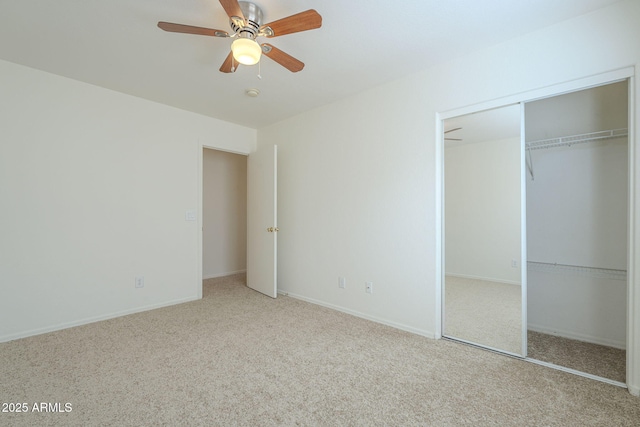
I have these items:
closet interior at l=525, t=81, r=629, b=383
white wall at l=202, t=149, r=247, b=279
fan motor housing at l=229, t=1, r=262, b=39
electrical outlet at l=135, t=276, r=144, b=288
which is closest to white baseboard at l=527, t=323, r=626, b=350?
closet interior at l=525, t=81, r=629, b=383

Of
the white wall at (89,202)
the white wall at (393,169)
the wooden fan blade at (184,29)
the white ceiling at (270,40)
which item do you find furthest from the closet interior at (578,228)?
the white wall at (89,202)

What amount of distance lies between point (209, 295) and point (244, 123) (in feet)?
8.23

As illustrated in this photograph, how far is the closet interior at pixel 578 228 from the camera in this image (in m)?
2.26

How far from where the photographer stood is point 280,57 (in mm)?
2041

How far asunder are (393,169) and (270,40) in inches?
61.9

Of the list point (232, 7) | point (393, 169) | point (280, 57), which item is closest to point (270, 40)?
point (280, 57)

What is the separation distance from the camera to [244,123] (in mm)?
4191

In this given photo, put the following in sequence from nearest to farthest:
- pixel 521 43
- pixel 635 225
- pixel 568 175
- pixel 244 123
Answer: pixel 635 225, pixel 521 43, pixel 568 175, pixel 244 123

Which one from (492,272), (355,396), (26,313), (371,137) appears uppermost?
(371,137)

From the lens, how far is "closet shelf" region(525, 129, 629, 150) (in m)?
2.28

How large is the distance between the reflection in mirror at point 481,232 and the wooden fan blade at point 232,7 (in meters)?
1.91

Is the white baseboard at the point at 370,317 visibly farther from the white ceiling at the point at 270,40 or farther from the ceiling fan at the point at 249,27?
the ceiling fan at the point at 249,27

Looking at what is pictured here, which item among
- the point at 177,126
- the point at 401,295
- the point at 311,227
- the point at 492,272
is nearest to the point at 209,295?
the point at 311,227

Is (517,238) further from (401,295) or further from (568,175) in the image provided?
(401,295)
